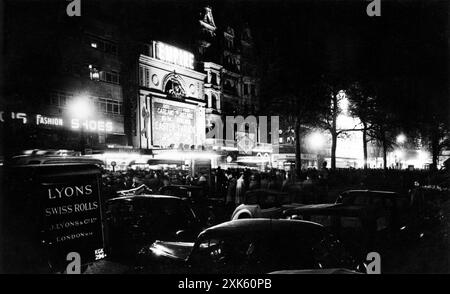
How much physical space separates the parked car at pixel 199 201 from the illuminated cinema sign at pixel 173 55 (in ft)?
94.0

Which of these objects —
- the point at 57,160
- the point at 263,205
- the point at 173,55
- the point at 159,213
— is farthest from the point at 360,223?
the point at 173,55

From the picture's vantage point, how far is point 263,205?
11.1 metres

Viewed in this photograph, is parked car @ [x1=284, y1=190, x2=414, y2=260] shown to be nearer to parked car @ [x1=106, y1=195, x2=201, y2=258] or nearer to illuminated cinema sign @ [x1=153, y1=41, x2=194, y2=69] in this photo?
parked car @ [x1=106, y1=195, x2=201, y2=258]

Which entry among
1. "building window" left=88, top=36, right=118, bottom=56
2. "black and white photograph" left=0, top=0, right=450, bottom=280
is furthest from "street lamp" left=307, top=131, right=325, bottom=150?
"building window" left=88, top=36, right=118, bottom=56

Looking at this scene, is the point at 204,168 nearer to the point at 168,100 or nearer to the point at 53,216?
the point at 53,216

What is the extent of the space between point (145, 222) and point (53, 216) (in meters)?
2.55

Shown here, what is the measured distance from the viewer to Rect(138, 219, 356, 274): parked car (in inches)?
173

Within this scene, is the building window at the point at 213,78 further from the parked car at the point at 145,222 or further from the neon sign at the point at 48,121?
the parked car at the point at 145,222

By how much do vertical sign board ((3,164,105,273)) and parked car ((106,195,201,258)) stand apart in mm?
1376

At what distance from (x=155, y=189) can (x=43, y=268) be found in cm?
1114

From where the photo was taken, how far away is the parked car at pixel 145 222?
26.5 ft

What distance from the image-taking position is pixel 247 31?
190ft
